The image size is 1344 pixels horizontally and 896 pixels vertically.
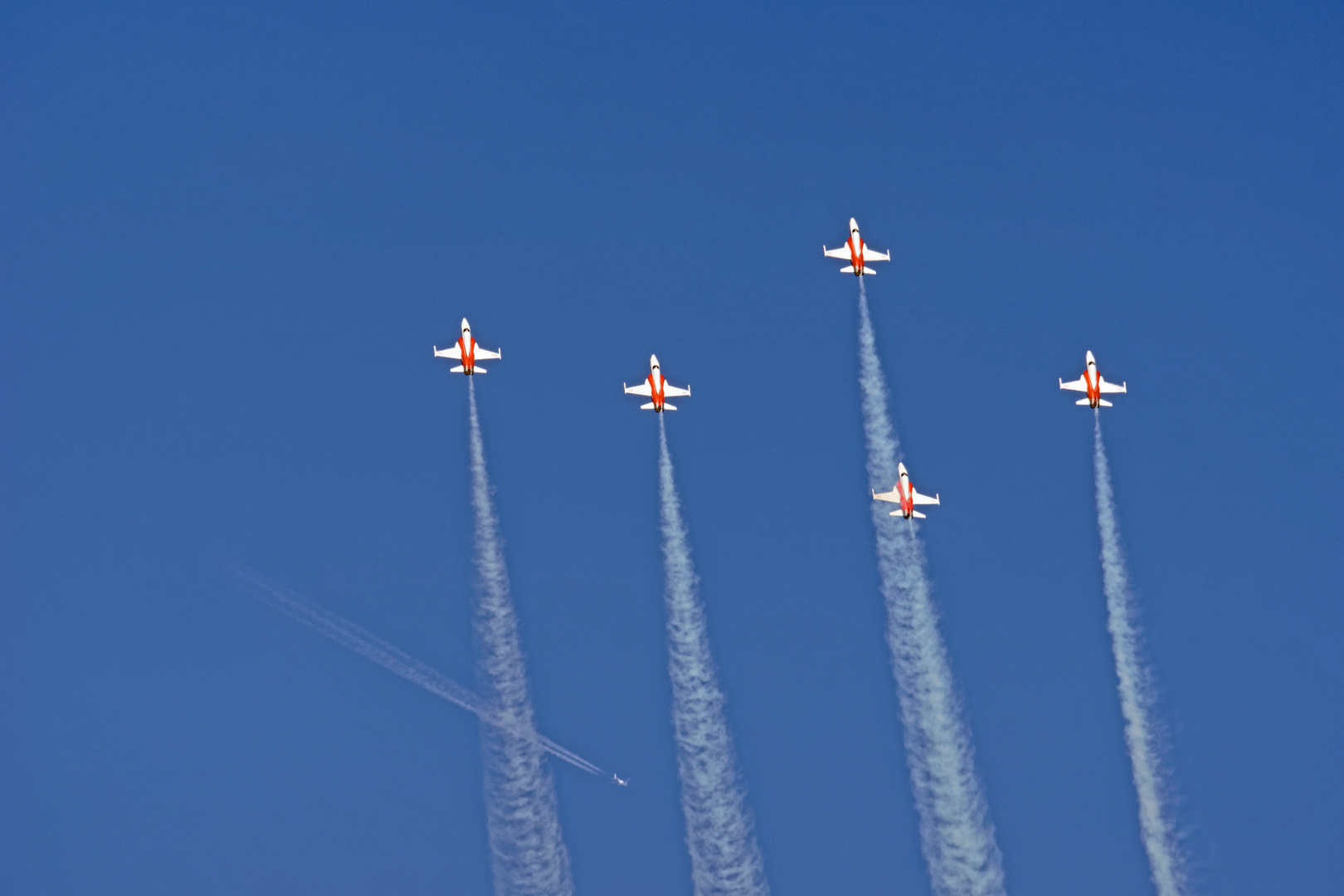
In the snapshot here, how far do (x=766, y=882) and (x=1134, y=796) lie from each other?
20.6 meters

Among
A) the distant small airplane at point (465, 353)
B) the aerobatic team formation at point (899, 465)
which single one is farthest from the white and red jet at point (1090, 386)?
the distant small airplane at point (465, 353)

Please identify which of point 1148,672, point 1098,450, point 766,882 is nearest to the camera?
point 766,882

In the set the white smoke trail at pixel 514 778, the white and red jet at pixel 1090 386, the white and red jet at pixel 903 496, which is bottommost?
the white smoke trail at pixel 514 778

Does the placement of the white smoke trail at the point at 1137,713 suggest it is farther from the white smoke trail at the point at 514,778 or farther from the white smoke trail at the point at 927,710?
the white smoke trail at the point at 514,778

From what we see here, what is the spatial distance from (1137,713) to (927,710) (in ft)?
39.9

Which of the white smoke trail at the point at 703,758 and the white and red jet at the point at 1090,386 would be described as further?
the white and red jet at the point at 1090,386

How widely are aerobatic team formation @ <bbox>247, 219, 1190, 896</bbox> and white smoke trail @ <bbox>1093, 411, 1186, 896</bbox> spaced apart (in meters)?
0.07

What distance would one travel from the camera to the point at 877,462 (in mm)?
150250

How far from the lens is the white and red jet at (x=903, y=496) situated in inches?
5753

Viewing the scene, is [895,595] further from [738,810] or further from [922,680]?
[738,810]

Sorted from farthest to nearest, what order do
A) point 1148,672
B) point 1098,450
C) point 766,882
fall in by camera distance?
point 1098,450, point 1148,672, point 766,882

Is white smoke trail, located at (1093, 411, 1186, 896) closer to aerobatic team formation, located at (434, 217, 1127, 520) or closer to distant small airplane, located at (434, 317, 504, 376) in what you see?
aerobatic team formation, located at (434, 217, 1127, 520)

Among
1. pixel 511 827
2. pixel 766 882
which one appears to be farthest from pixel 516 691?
pixel 766 882

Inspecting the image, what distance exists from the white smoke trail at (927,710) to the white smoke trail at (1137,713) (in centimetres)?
917
